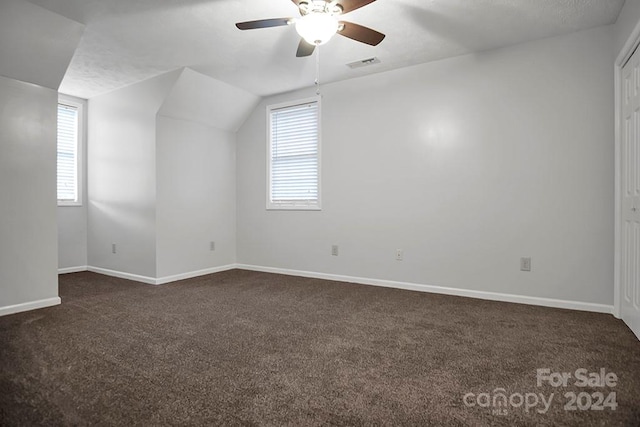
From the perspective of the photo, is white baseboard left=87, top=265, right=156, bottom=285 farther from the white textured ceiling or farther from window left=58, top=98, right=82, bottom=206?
the white textured ceiling

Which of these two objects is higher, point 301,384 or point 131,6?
point 131,6

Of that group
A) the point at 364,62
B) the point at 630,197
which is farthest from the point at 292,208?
the point at 630,197

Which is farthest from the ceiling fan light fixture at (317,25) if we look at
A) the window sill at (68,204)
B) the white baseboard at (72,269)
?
the white baseboard at (72,269)

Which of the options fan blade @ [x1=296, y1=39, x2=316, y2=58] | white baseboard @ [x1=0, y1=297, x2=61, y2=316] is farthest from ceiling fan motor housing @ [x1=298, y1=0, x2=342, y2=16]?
white baseboard @ [x1=0, y1=297, x2=61, y2=316]

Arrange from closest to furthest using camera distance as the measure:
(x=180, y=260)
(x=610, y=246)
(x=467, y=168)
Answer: (x=610, y=246), (x=467, y=168), (x=180, y=260)

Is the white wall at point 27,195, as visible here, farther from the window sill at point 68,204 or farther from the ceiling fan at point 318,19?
the ceiling fan at point 318,19

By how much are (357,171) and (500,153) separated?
154 centimetres

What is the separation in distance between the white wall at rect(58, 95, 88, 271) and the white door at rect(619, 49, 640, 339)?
6.15 meters

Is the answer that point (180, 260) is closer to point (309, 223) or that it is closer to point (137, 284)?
point (137, 284)

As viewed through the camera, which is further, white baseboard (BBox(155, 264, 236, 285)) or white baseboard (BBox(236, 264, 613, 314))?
white baseboard (BBox(155, 264, 236, 285))

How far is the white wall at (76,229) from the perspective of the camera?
186 inches

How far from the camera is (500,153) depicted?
10.8 feet

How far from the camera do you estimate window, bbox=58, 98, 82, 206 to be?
4.69 m

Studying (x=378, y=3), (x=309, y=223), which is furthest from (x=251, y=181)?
(x=378, y=3)
